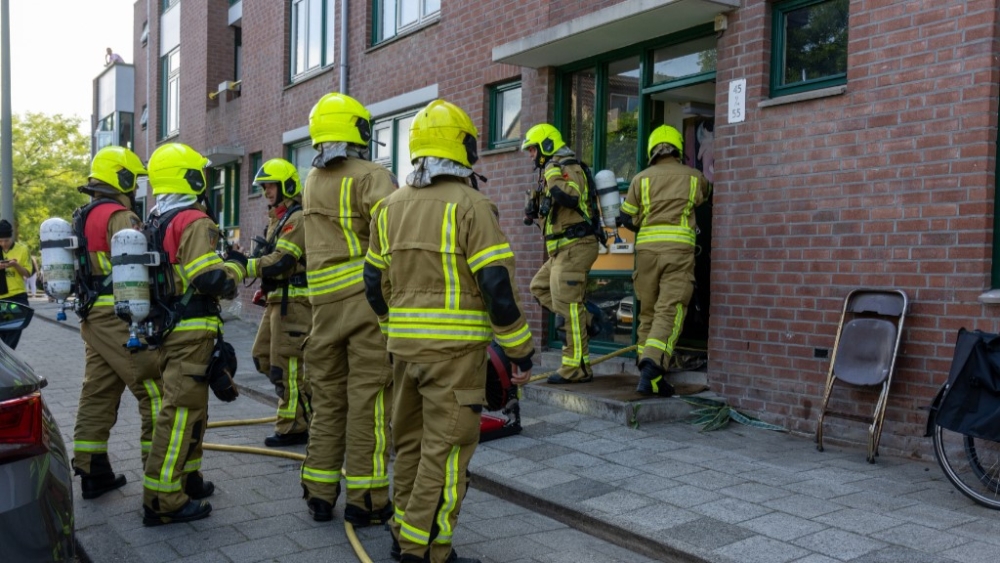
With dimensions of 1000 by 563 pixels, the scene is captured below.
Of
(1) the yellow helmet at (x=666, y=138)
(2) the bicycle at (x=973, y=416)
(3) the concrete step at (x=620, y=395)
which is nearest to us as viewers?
(2) the bicycle at (x=973, y=416)

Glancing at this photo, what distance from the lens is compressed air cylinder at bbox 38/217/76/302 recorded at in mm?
5234

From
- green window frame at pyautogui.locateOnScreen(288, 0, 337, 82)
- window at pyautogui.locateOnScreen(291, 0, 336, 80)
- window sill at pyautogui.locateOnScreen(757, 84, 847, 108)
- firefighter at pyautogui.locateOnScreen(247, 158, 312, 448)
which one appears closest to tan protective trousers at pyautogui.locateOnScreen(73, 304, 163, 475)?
firefighter at pyautogui.locateOnScreen(247, 158, 312, 448)

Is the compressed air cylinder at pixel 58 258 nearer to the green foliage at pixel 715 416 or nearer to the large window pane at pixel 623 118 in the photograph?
the green foliage at pixel 715 416

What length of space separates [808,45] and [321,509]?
16.3ft

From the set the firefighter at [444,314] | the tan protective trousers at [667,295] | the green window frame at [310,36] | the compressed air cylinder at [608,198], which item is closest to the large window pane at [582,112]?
the compressed air cylinder at [608,198]

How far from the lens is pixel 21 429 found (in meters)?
2.99

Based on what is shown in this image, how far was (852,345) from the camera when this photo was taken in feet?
20.5

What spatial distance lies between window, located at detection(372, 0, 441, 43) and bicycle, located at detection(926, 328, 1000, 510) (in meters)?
8.28

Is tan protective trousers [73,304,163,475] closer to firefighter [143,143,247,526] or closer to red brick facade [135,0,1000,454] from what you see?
firefighter [143,143,247,526]

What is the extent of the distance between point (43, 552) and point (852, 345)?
5.17m

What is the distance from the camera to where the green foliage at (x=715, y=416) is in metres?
6.93

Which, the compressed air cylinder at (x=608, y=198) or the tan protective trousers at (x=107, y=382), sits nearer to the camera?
the tan protective trousers at (x=107, y=382)

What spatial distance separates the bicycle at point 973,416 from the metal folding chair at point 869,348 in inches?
20.9

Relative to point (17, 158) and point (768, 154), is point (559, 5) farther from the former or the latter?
point (17, 158)
